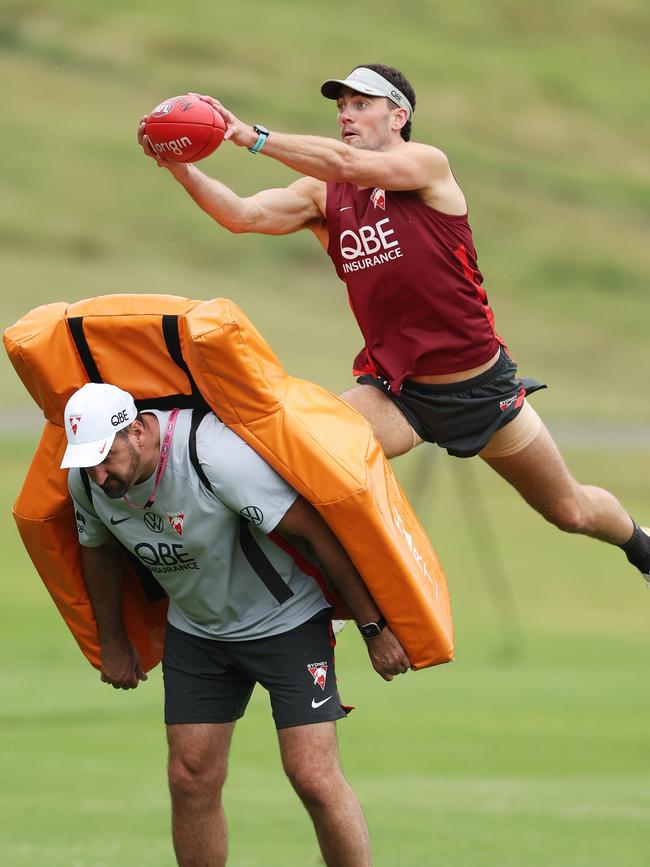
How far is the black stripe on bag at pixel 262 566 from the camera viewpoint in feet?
19.2

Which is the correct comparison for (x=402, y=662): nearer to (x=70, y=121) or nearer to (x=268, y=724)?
(x=268, y=724)

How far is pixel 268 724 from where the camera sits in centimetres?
1241

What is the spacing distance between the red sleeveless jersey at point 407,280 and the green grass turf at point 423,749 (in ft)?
8.15

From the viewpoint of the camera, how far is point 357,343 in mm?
34969

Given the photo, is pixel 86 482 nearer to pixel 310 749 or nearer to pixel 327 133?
pixel 310 749

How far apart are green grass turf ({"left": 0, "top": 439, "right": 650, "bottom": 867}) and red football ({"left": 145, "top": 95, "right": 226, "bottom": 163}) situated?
11.0 feet

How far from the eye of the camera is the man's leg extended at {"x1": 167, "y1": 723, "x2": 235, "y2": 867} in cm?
585

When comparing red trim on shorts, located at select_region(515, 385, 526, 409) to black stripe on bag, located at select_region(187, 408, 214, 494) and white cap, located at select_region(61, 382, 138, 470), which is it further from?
white cap, located at select_region(61, 382, 138, 470)

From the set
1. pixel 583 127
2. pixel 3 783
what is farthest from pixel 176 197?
pixel 3 783

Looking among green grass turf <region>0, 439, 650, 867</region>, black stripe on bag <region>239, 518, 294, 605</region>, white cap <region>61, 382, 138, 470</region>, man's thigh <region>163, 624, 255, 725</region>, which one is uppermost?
white cap <region>61, 382, 138, 470</region>

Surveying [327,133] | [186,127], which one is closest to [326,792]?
[186,127]

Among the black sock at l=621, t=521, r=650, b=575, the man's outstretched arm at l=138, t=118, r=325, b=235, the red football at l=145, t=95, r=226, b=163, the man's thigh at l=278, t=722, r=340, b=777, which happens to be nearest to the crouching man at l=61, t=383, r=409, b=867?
the man's thigh at l=278, t=722, r=340, b=777

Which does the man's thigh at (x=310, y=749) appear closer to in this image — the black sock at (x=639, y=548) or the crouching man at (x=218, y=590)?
the crouching man at (x=218, y=590)

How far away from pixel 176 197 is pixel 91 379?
39.5 metres
